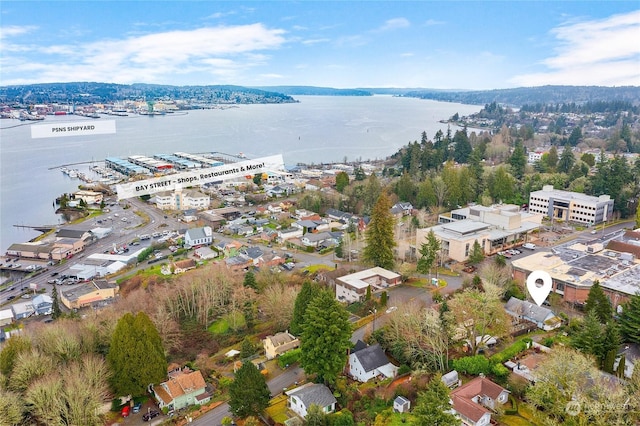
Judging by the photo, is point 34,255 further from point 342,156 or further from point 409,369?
point 342,156

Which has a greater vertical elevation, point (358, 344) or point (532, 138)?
point (532, 138)

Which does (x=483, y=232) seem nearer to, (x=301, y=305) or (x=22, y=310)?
(x=301, y=305)

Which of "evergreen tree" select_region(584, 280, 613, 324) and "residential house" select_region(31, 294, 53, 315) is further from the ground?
"evergreen tree" select_region(584, 280, 613, 324)

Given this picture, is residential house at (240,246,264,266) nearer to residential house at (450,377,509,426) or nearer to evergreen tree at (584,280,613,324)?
residential house at (450,377,509,426)

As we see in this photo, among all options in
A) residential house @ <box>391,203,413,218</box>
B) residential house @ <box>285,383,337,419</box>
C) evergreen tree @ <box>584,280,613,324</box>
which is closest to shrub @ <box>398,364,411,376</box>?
residential house @ <box>285,383,337,419</box>

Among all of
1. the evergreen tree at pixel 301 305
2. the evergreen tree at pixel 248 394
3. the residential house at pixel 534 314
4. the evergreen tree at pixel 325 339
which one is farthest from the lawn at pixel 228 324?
the residential house at pixel 534 314

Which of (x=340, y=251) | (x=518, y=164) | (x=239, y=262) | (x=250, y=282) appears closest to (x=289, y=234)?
(x=340, y=251)

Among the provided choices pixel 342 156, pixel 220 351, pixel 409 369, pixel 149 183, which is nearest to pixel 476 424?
pixel 409 369
